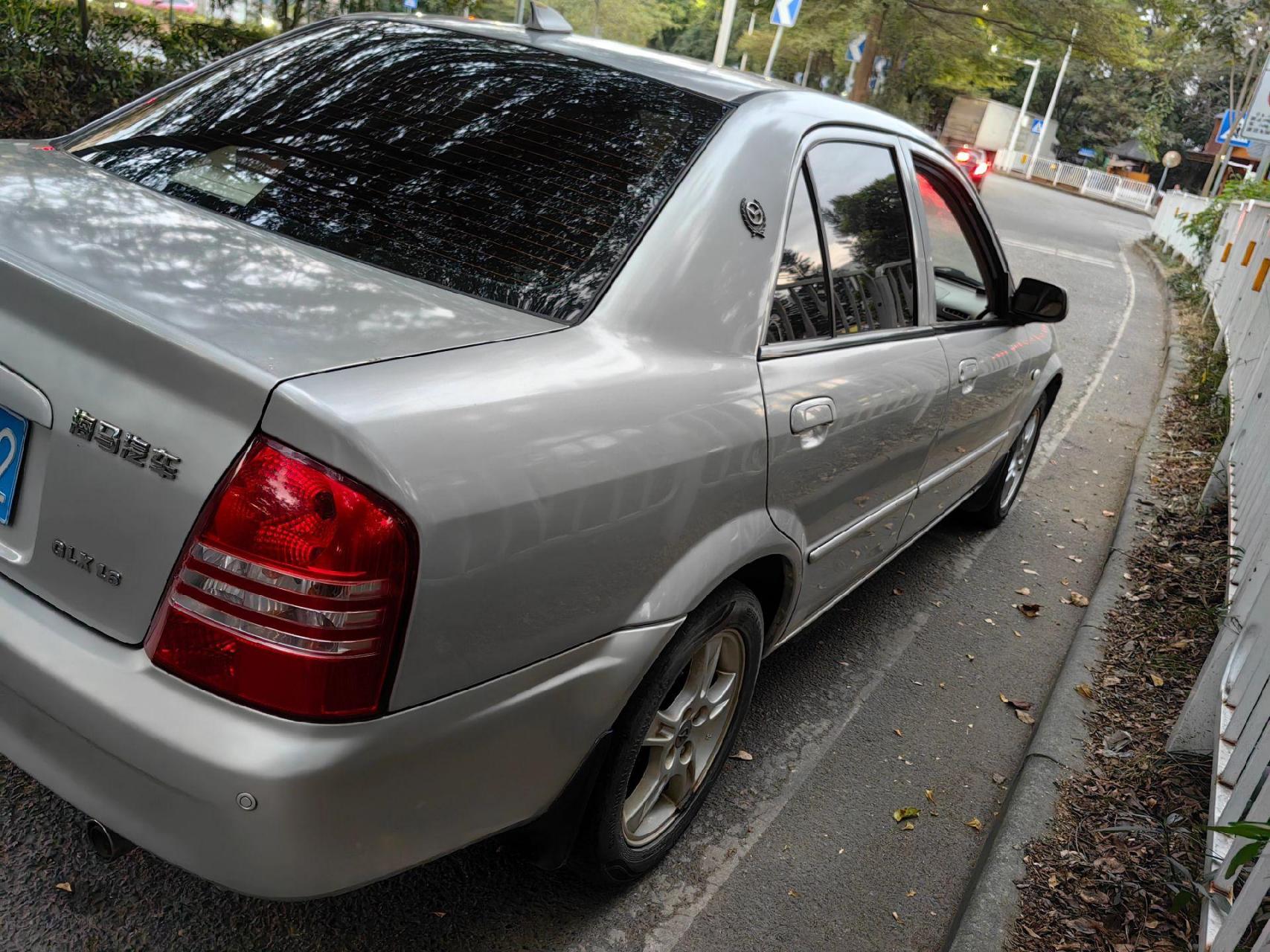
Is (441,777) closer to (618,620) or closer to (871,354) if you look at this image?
(618,620)

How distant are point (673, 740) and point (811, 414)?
0.85 meters

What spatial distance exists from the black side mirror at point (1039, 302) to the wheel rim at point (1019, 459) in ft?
4.09

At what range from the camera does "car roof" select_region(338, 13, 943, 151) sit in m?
2.86

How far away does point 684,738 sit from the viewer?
2.74 meters

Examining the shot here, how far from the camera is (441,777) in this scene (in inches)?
75.4

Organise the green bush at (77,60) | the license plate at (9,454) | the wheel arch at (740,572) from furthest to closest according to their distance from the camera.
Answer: the green bush at (77,60), the wheel arch at (740,572), the license plate at (9,454)

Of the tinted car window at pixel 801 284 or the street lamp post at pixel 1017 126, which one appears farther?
the street lamp post at pixel 1017 126

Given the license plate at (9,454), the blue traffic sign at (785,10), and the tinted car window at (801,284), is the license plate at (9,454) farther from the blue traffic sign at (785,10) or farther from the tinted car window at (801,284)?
the blue traffic sign at (785,10)

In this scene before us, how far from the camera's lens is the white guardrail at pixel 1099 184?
5309 centimetres

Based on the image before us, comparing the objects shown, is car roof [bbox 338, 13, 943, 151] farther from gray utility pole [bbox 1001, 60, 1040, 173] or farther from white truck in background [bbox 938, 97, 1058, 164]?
gray utility pole [bbox 1001, 60, 1040, 173]

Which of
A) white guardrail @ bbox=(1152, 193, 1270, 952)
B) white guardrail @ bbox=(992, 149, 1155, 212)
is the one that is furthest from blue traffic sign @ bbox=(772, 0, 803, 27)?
white guardrail @ bbox=(992, 149, 1155, 212)

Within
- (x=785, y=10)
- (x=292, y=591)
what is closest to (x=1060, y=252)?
(x=785, y=10)

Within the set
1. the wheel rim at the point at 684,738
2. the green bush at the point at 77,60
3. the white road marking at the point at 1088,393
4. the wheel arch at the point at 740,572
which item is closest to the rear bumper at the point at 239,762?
the wheel arch at the point at 740,572

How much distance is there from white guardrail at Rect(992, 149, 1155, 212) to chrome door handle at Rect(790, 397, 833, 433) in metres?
53.5
